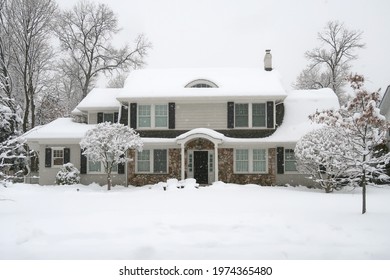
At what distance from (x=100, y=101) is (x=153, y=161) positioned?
553 cm

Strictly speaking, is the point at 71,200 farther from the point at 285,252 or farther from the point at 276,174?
the point at 276,174

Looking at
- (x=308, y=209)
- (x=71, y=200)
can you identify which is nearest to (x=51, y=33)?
(x=71, y=200)

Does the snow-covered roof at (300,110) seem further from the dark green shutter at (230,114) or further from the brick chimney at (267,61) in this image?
the brick chimney at (267,61)

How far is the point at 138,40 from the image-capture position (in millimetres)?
31297

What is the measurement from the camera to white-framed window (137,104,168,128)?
19438 millimetres

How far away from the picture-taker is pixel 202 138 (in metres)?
18.4

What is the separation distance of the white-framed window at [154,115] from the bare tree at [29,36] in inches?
427

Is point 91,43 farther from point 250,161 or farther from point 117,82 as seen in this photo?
point 250,161

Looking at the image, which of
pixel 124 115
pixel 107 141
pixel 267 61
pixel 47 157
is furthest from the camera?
pixel 267 61

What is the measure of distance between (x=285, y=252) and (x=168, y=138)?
Result: 543 inches

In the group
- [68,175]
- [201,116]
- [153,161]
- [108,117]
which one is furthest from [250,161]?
[68,175]

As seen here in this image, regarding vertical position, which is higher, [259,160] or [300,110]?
[300,110]

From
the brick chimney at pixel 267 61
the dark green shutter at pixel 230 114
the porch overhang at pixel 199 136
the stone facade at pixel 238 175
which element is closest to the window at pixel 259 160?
the stone facade at pixel 238 175
